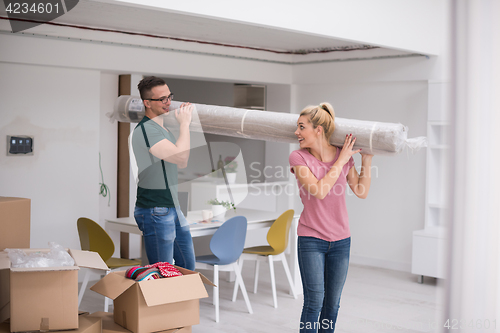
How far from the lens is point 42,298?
2.12 meters

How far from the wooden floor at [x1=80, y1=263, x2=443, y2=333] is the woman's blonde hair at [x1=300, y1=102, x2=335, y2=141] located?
145 centimetres

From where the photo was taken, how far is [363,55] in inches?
216

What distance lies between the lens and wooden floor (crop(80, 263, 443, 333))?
3506 millimetres

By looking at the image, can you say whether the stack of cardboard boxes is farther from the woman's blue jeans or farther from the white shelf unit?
the white shelf unit

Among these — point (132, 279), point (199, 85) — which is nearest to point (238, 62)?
point (199, 85)

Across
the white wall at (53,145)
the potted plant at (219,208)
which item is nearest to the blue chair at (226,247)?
the potted plant at (219,208)

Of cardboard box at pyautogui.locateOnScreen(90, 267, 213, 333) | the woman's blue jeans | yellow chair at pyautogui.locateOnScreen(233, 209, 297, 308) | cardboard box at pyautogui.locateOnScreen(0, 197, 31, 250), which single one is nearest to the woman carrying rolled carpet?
the woman's blue jeans

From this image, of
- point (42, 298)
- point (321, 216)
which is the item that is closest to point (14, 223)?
point (42, 298)

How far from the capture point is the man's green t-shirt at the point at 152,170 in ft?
7.88

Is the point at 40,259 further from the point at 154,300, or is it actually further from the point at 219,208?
the point at 219,208

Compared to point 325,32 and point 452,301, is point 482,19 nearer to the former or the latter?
point 452,301

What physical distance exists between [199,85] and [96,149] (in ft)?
7.93

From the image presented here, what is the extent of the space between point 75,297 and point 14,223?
1.82 ft

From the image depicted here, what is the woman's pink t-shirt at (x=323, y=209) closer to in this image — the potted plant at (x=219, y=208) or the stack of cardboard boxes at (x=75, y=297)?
the stack of cardboard boxes at (x=75, y=297)
